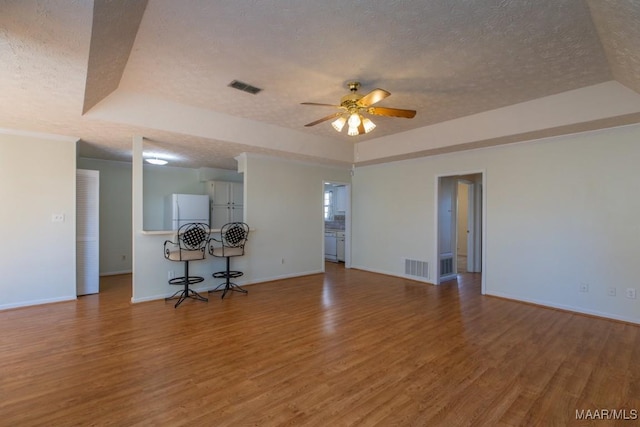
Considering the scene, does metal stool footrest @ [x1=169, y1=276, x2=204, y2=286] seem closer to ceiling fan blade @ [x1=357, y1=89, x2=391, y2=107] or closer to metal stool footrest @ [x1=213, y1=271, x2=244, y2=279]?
metal stool footrest @ [x1=213, y1=271, x2=244, y2=279]

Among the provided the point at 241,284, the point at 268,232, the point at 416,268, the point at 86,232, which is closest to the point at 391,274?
the point at 416,268

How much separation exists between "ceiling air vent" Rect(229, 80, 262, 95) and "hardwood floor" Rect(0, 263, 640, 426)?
278 centimetres

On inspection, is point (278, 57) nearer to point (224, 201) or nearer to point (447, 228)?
point (447, 228)

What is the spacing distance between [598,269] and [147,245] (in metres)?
6.26

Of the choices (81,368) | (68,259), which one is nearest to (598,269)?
(81,368)

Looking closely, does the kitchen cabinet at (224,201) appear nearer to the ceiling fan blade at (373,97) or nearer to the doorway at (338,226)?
the doorway at (338,226)

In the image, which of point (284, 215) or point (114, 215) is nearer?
point (284, 215)

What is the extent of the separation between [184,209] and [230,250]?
7.88 ft

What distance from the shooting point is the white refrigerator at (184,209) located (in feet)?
21.4

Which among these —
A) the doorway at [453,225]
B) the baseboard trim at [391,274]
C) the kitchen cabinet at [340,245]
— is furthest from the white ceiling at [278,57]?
the kitchen cabinet at [340,245]

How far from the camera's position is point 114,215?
6.44m

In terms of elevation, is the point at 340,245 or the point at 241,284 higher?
the point at 340,245

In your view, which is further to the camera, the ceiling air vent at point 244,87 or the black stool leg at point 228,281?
the black stool leg at point 228,281

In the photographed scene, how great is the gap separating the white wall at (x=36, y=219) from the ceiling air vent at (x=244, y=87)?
287 centimetres
